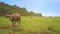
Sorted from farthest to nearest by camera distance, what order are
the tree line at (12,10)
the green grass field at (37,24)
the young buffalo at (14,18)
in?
the young buffalo at (14,18) → the tree line at (12,10) → the green grass field at (37,24)

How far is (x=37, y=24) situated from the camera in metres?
5.97

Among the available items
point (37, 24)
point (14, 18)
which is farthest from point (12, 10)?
point (37, 24)

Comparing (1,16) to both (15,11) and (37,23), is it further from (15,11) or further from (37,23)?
(37,23)

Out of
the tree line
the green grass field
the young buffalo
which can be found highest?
the tree line

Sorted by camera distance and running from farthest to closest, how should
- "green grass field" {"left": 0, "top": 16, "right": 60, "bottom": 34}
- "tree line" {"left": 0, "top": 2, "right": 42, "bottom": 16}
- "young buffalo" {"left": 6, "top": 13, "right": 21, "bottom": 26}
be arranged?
"young buffalo" {"left": 6, "top": 13, "right": 21, "bottom": 26} → "tree line" {"left": 0, "top": 2, "right": 42, "bottom": 16} → "green grass field" {"left": 0, "top": 16, "right": 60, "bottom": 34}

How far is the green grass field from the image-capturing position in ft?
18.5

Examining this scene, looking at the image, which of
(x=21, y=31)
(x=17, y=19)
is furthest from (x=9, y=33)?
(x=17, y=19)

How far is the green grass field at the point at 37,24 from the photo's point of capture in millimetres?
5652

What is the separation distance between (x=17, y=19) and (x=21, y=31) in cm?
89

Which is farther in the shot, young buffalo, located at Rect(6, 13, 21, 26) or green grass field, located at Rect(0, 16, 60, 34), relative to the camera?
young buffalo, located at Rect(6, 13, 21, 26)

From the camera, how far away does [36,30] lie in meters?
5.63

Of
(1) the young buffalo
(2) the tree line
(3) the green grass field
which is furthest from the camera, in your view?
(1) the young buffalo

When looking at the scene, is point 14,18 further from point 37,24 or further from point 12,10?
point 37,24

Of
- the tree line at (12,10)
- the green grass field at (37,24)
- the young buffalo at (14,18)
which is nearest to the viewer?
the green grass field at (37,24)
